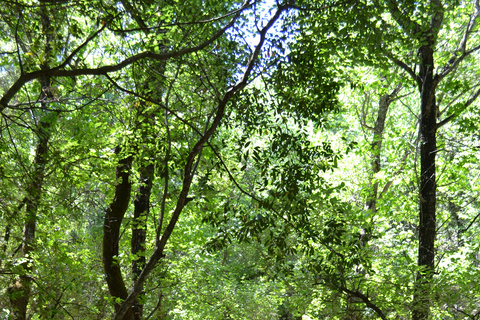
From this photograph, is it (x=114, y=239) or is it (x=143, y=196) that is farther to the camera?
(x=143, y=196)

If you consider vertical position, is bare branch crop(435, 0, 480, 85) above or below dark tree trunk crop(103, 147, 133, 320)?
above

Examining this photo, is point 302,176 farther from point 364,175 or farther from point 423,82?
point 364,175

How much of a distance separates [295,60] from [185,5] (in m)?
1.07

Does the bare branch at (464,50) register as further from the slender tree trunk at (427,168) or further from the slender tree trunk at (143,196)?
the slender tree trunk at (143,196)

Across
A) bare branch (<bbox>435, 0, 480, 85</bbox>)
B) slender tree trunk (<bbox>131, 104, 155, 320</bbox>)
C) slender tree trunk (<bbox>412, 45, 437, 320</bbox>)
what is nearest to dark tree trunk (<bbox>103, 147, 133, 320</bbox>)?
slender tree trunk (<bbox>131, 104, 155, 320</bbox>)

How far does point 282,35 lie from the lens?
3.43 meters

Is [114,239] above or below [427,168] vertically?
below

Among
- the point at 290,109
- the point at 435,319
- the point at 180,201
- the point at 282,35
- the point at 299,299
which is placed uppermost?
the point at 282,35

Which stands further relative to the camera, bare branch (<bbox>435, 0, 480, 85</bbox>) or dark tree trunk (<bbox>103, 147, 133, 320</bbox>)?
bare branch (<bbox>435, 0, 480, 85</bbox>)

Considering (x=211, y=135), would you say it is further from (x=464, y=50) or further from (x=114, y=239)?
(x=464, y=50)

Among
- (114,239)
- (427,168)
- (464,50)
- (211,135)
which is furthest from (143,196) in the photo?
(464,50)

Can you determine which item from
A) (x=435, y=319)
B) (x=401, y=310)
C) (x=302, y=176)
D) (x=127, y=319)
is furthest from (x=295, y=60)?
(x=435, y=319)

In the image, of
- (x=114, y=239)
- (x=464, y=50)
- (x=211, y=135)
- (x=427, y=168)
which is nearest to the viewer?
(x=211, y=135)

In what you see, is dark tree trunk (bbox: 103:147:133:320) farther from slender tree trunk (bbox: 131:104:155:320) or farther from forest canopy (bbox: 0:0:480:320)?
slender tree trunk (bbox: 131:104:155:320)
